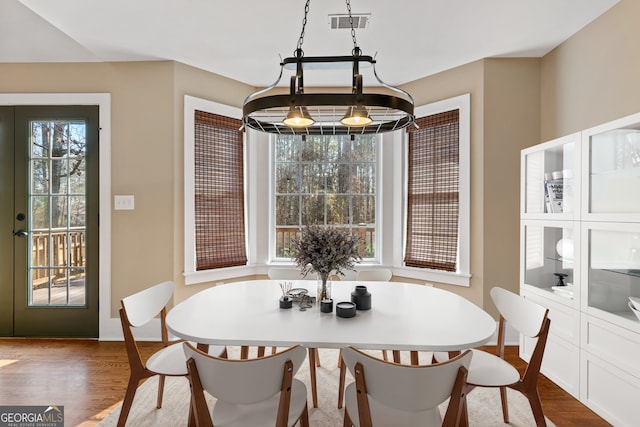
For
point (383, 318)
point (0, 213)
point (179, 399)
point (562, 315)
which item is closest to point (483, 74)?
point (562, 315)

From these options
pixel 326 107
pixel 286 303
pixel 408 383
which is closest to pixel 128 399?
pixel 286 303

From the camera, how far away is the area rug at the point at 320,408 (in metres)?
1.98

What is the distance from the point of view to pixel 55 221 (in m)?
3.24

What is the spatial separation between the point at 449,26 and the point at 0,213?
170 inches

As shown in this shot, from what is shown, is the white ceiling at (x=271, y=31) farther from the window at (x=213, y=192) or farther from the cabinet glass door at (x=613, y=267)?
the cabinet glass door at (x=613, y=267)

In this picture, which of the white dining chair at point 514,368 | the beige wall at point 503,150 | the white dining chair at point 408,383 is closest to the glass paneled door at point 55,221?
the white dining chair at point 408,383

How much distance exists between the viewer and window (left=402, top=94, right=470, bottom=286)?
3.23 meters

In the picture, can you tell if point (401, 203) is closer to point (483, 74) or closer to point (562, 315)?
point (483, 74)

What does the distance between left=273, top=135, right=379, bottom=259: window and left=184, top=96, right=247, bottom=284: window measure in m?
0.47

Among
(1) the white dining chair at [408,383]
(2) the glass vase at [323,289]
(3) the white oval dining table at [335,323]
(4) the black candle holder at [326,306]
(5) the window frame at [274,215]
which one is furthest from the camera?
(5) the window frame at [274,215]

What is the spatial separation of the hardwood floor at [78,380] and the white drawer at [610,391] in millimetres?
180

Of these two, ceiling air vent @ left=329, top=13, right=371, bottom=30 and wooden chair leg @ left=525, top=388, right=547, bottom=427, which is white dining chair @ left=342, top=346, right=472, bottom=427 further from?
ceiling air vent @ left=329, top=13, right=371, bottom=30

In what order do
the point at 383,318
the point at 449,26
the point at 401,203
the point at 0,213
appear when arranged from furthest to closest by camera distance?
the point at 401,203
the point at 0,213
the point at 449,26
the point at 383,318

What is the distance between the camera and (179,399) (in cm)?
222
